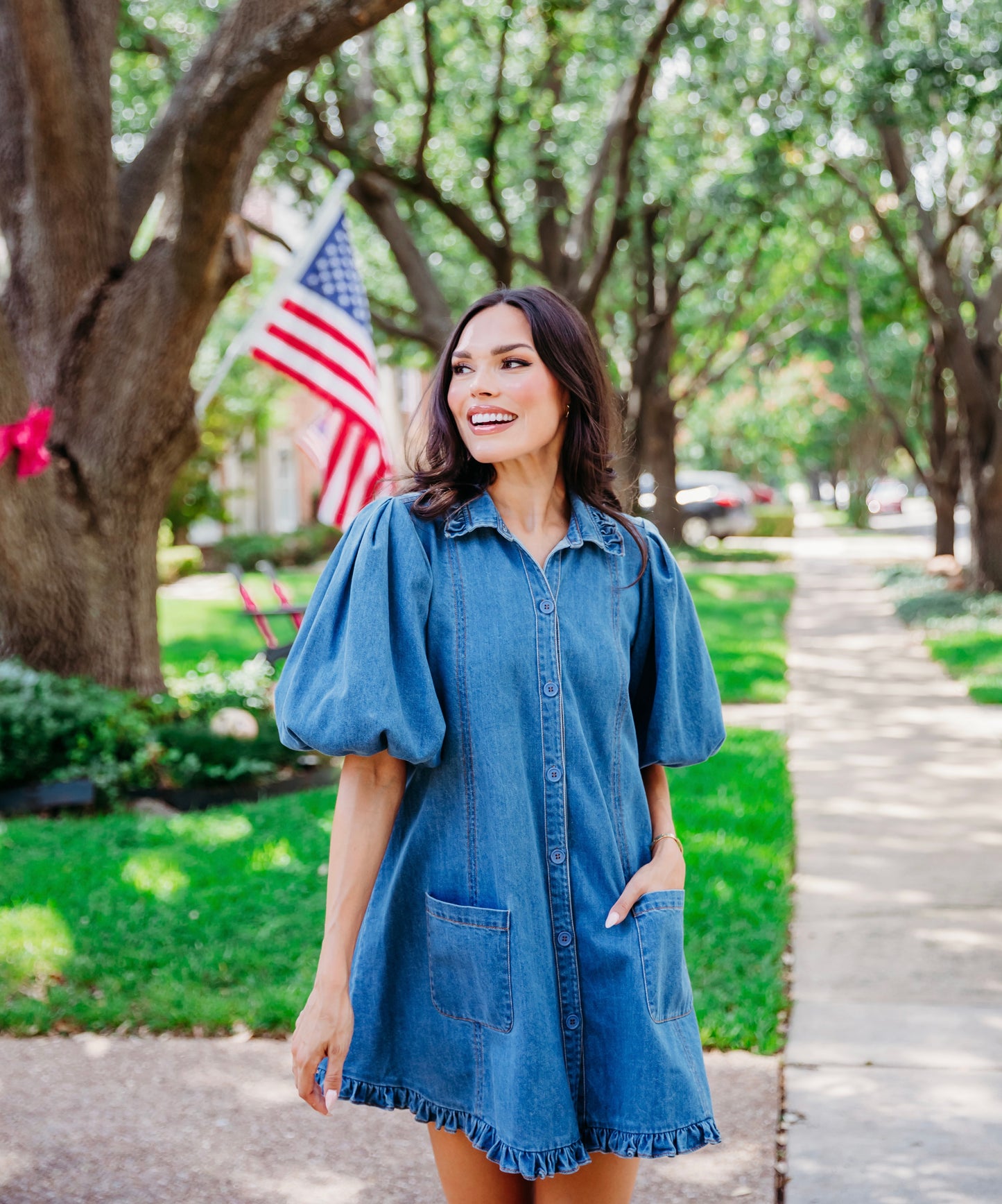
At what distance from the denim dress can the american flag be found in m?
5.54

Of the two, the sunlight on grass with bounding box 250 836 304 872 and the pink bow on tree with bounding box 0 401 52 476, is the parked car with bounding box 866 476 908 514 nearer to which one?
the sunlight on grass with bounding box 250 836 304 872

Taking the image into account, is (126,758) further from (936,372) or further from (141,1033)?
(936,372)

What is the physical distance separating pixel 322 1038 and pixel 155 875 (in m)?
3.77

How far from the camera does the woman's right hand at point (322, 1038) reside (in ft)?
6.11

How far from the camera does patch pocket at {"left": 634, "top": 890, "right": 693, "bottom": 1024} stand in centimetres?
191

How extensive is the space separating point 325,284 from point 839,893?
14.9 ft

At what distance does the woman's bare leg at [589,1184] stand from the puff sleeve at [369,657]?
68 cm

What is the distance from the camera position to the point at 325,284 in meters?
7.56

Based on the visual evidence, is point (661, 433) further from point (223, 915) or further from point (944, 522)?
point (223, 915)

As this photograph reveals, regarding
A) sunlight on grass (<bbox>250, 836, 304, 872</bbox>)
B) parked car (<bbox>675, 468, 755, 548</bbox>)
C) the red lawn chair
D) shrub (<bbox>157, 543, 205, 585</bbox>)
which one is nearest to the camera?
sunlight on grass (<bbox>250, 836, 304, 872</bbox>)

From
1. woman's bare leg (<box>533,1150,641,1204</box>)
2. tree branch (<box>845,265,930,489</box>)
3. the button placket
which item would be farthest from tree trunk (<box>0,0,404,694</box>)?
tree branch (<box>845,265,930,489</box>)

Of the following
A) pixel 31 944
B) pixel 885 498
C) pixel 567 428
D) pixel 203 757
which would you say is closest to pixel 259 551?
pixel 203 757

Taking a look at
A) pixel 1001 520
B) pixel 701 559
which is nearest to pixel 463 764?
pixel 1001 520

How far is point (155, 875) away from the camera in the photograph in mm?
5406
